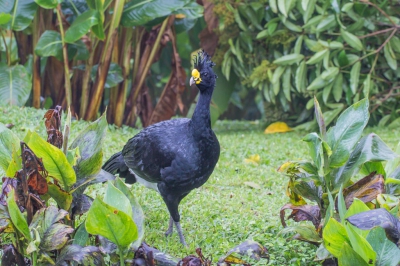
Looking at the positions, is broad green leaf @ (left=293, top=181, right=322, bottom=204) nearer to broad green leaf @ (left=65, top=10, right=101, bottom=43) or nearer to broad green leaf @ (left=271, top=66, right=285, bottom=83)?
broad green leaf @ (left=65, top=10, right=101, bottom=43)

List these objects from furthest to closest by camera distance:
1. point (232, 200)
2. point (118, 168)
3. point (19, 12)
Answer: point (19, 12) → point (232, 200) → point (118, 168)

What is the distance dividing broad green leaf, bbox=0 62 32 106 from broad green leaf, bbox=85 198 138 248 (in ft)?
14.4

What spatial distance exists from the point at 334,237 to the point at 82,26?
4.36m

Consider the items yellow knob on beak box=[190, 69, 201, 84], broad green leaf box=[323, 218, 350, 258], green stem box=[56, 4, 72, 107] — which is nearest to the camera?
broad green leaf box=[323, 218, 350, 258]

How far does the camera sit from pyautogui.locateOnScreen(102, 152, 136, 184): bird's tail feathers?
4.39m

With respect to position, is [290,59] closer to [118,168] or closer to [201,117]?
[118,168]

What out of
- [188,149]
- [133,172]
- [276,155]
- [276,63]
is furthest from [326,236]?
[276,63]

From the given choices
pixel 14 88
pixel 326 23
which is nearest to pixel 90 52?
pixel 14 88

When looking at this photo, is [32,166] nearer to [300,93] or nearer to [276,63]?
[276,63]

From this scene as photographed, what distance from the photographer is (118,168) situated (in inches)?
174

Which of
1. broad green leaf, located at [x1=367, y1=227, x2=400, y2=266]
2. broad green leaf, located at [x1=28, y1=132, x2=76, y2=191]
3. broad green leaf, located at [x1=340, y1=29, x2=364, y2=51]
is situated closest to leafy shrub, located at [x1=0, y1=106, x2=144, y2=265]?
broad green leaf, located at [x1=28, y1=132, x2=76, y2=191]

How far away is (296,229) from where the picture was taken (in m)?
3.18

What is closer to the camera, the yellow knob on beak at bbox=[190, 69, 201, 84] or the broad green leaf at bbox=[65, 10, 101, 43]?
the yellow knob on beak at bbox=[190, 69, 201, 84]

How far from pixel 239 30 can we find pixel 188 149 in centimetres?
429
